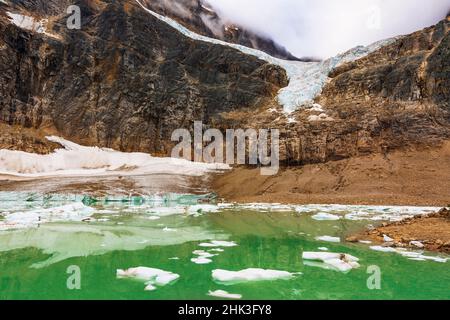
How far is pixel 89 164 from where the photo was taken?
2158 inches

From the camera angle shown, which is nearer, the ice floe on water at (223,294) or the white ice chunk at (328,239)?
the ice floe on water at (223,294)

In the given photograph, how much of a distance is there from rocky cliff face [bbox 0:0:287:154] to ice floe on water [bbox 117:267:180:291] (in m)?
52.4

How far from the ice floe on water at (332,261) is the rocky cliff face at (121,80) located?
51662mm

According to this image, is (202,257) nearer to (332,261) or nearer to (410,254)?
(332,261)

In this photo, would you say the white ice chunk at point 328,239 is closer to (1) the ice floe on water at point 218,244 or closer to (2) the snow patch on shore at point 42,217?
(1) the ice floe on water at point 218,244

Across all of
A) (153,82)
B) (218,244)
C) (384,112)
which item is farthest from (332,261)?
(153,82)

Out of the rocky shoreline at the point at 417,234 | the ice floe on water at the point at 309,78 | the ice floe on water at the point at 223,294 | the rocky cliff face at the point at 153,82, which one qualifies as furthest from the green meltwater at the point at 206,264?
the ice floe on water at the point at 309,78

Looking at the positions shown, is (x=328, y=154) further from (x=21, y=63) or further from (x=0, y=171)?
(x=21, y=63)

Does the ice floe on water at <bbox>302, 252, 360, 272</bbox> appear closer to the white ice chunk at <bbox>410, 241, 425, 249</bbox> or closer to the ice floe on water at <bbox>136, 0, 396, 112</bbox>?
the white ice chunk at <bbox>410, 241, 425, 249</bbox>

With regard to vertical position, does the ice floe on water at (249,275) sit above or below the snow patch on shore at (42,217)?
below

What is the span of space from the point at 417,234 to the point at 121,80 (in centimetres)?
6012

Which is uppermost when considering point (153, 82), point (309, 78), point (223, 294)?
point (309, 78)

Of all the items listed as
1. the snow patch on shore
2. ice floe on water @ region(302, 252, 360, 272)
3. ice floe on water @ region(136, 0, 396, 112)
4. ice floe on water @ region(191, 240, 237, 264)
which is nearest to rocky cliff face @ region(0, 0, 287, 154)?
ice floe on water @ region(136, 0, 396, 112)

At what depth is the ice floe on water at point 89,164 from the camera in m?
49.1
